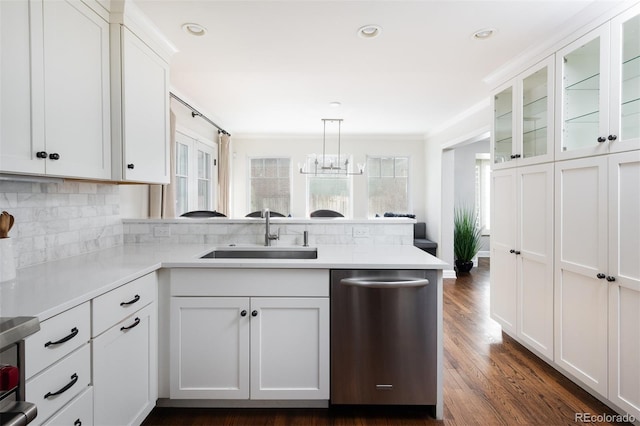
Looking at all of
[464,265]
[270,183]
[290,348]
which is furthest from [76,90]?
[464,265]

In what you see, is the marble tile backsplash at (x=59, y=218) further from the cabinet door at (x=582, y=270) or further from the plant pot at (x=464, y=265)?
the plant pot at (x=464, y=265)

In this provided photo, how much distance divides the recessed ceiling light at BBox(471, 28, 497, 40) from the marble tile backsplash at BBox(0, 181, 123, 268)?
278 cm

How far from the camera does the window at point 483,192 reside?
254 inches

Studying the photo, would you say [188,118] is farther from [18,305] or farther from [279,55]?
[18,305]

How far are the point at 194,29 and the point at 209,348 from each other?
204cm

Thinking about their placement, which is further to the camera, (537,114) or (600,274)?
(537,114)

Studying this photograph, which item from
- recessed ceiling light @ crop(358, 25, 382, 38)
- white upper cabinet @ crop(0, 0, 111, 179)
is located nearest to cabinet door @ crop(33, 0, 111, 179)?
white upper cabinet @ crop(0, 0, 111, 179)

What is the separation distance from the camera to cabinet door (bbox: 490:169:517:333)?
8.50ft

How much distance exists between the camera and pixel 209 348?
1.72m

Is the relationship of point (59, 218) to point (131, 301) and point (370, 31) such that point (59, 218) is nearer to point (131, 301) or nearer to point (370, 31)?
point (131, 301)

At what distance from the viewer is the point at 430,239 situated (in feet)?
18.8

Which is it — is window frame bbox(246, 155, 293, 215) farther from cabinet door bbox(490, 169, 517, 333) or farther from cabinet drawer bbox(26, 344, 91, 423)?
cabinet drawer bbox(26, 344, 91, 423)

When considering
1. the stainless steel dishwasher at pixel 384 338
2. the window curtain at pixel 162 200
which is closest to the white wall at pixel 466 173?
the stainless steel dishwasher at pixel 384 338

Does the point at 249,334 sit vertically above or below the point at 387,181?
below
